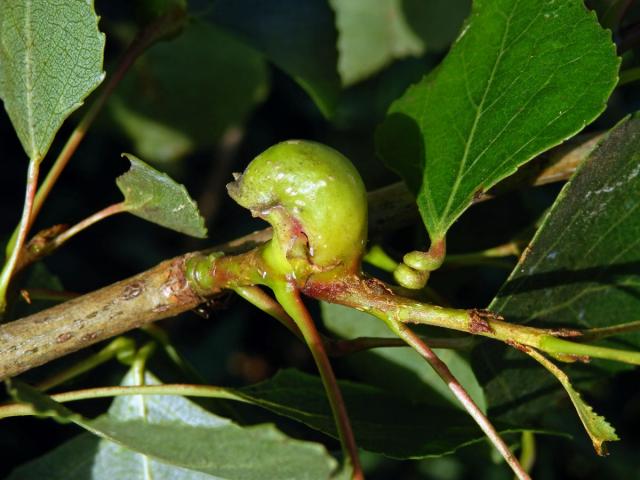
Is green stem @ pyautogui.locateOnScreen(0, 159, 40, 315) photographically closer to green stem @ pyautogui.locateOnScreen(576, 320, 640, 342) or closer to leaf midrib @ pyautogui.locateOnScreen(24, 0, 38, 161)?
leaf midrib @ pyautogui.locateOnScreen(24, 0, 38, 161)

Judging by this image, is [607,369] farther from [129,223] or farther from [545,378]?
[129,223]

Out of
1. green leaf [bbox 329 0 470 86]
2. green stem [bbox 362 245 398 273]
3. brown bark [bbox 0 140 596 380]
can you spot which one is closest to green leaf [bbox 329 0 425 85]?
green leaf [bbox 329 0 470 86]

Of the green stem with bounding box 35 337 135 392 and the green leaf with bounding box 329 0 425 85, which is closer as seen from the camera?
the green stem with bounding box 35 337 135 392

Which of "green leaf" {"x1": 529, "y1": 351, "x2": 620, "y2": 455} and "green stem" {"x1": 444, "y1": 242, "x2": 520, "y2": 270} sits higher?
"green stem" {"x1": 444, "y1": 242, "x2": 520, "y2": 270}

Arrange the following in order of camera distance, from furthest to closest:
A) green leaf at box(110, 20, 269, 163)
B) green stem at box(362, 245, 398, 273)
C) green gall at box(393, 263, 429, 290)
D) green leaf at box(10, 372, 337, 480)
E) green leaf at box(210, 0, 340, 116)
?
green leaf at box(110, 20, 269, 163)
green leaf at box(210, 0, 340, 116)
green stem at box(362, 245, 398, 273)
green gall at box(393, 263, 429, 290)
green leaf at box(10, 372, 337, 480)

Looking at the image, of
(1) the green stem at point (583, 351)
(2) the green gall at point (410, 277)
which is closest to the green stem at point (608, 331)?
(1) the green stem at point (583, 351)

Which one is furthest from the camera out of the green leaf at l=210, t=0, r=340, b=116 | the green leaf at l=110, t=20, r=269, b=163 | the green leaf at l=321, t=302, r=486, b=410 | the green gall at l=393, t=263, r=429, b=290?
the green leaf at l=110, t=20, r=269, b=163

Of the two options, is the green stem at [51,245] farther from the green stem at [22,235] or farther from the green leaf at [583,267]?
the green leaf at [583,267]
